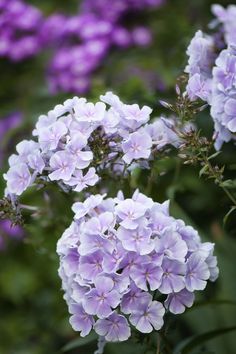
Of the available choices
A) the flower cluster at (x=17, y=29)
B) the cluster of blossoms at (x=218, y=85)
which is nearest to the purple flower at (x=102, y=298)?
the cluster of blossoms at (x=218, y=85)

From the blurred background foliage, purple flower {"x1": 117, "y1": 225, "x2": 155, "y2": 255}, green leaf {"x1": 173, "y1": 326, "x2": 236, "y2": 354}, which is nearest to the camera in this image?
purple flower {"x1": 117, "y1": 225, "x2": 155, "y2": 255}

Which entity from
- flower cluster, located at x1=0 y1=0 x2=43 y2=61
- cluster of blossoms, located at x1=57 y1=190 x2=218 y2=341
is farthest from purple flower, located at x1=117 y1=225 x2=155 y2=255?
flower cluster, located at x1=0 y1=0 x2=43 y2=61

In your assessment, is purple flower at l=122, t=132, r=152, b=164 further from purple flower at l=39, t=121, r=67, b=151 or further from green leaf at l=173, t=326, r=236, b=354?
green leaf at l=173, t=326, r=236, b=354

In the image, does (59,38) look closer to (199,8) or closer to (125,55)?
(125,55)

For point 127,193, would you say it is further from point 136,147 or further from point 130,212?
point 130,212

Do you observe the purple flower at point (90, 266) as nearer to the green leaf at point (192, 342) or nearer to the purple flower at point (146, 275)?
the purple flower at point (146, 275)
